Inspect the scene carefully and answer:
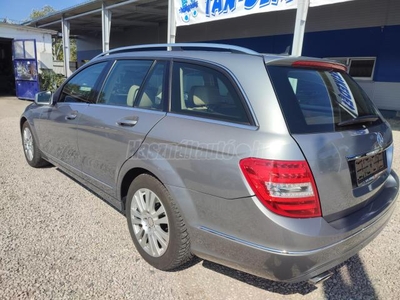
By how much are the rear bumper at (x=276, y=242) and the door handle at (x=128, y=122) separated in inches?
38.4

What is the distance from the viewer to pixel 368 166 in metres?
2.17

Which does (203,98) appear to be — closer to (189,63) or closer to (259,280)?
(189,63)

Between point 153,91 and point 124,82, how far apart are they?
1.76 ft

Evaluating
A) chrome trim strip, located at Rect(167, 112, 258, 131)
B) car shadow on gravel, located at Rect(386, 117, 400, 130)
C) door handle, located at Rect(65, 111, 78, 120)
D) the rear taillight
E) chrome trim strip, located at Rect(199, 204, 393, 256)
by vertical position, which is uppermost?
chrome trim strip, located at Rect(167, 112, 258, 131)

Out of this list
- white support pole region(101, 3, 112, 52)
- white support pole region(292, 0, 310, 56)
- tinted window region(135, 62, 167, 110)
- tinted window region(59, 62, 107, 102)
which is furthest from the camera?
white support pole region(101, 3, 112, 52)

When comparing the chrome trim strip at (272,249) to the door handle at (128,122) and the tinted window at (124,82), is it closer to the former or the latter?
the door handle at (128,122)

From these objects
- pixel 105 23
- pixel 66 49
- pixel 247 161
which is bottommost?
pixel 247 161

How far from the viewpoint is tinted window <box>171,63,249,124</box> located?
2055 millimetres

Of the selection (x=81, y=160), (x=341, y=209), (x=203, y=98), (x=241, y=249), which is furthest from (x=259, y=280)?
(x=81, y=160)

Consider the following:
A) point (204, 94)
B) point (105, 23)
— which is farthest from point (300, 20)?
point (105, 23)

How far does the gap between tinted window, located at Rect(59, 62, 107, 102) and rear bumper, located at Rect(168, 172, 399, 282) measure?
2004 millimetres

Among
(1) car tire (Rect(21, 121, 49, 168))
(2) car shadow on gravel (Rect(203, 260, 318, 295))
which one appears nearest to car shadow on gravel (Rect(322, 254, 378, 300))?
(2) car shadow on gravel (Rect(203, 260, 318, 295))

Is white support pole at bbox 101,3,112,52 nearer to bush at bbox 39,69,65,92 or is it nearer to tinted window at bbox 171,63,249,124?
bush at bbox 39,69,65,92

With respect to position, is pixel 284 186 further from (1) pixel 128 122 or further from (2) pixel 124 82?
(2) pixel 124 82
